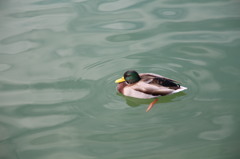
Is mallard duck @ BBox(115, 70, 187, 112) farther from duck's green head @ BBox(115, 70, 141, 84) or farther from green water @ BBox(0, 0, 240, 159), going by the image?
green water @ BBox(0, 0, 240, 159)

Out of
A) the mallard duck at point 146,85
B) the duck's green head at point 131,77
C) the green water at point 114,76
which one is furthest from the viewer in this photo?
the duck's green head at point 131,77

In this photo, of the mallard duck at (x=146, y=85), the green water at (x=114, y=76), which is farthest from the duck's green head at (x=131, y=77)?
the green water at (x=114, y=76)

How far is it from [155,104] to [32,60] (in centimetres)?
218

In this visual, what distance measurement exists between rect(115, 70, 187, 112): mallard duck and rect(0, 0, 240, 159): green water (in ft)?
0.36

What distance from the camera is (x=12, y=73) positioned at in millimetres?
6004

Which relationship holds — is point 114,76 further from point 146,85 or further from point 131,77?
point 146,85

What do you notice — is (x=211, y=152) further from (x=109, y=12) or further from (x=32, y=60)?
(x=109, y=12)

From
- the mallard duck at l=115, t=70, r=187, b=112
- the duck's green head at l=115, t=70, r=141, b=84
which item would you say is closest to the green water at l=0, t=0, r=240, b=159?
the mallard duck at l=115, t=70, r=187, b=112

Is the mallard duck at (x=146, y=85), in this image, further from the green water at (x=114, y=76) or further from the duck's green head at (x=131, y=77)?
the green water at (x=114, y=76)

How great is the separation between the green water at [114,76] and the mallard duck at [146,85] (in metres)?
0.11

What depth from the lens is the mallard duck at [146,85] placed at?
4934 millimetres

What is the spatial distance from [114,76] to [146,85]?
63 cm

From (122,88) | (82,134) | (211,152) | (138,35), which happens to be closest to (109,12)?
(138,35)

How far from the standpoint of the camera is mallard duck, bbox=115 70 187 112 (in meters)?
4.93
